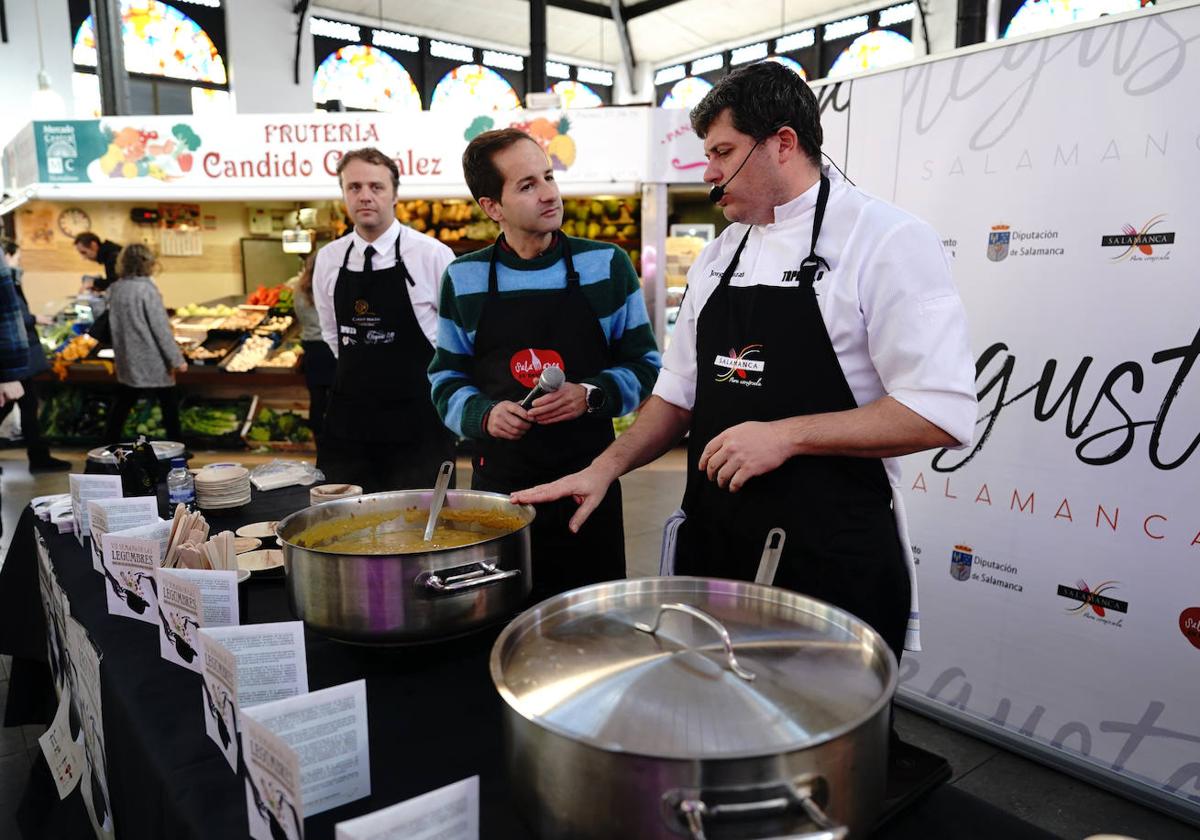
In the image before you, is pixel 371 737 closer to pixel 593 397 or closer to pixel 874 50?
pixel 593 397

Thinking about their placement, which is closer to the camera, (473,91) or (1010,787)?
(1010,787)

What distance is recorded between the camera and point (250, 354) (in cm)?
719

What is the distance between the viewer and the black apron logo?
1.43 m

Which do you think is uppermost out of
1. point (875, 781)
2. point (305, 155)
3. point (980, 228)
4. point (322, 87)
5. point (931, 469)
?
point (322, 87)

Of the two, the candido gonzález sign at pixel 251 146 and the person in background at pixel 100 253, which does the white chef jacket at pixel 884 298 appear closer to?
the candido gonzález sign at pixel 251 146

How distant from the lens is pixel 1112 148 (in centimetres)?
221

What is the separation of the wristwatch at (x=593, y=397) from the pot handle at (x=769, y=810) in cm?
136

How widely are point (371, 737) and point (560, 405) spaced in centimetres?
95

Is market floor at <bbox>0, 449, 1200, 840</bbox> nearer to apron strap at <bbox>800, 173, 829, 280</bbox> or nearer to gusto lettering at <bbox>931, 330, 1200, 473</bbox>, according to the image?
gusto lettering at <bbox>931, 330, 1200, 473</bbox>

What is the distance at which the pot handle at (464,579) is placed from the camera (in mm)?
1047

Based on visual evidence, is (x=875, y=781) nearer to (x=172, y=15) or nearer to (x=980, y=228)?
(x=980, y=228)

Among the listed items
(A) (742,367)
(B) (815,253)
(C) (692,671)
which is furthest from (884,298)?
(C) (692,671)

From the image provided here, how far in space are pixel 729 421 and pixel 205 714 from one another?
935 millimetres

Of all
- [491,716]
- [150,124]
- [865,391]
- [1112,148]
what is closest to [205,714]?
[491,716]
